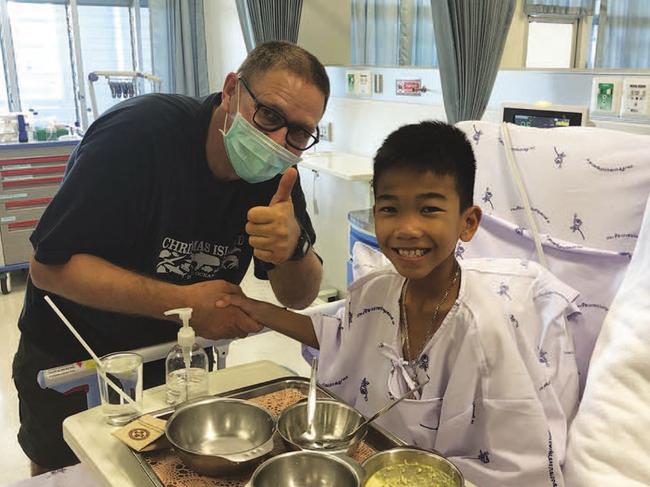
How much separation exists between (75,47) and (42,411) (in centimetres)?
420

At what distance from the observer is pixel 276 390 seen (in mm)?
1194

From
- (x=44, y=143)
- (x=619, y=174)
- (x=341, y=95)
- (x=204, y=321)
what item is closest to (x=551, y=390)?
(x=619, y=174)

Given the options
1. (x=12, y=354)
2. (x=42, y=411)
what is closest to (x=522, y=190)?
(x=42, y=411)

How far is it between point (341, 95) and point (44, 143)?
6.48 ft

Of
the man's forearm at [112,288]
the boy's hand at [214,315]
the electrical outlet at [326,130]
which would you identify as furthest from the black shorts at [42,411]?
the electrical outlet at [326,130]

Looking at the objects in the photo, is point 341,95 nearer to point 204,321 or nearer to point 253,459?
point 204,321

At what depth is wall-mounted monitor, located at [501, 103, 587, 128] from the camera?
1999 mm

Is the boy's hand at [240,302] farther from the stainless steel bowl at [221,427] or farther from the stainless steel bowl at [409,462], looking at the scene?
the stainless steel bowl at [409,462]

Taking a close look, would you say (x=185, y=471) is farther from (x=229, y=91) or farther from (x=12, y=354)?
(x=12, y=354)

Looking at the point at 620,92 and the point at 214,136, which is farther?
the point at 620,92

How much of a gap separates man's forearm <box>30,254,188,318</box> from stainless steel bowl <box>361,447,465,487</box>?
1.88ft

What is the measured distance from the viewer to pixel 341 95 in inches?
150

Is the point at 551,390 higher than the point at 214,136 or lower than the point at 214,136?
lower

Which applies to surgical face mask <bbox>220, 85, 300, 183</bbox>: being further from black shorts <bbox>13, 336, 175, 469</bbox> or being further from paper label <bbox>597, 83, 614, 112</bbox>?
paper label <bbox>597, 83, 614, 112</bbox>
